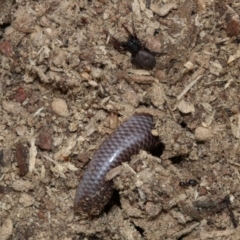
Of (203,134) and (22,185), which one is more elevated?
(203,134)

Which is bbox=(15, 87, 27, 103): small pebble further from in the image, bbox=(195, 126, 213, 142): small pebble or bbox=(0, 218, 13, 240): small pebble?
bbox=(195, 126, 213, 142): small pebble

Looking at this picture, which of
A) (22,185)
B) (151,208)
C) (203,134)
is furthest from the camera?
(22,185)

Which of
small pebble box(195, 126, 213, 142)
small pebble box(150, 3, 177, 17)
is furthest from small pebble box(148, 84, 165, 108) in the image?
small pebble box(150, 3, 177, 17)

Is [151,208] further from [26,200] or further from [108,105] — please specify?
[26,200]

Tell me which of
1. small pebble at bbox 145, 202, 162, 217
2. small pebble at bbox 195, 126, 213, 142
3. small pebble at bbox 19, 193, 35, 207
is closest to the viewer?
small pebble at bbox 145, 202, 162, 217

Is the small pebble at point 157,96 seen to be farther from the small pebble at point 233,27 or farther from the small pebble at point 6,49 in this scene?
the small pebble at point 6,49

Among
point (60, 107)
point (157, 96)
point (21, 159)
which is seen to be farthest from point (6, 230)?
point (157, 96)

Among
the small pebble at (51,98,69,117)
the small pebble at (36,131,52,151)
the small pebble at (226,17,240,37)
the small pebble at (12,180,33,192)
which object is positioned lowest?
the small pebble at (12,180,33,192)

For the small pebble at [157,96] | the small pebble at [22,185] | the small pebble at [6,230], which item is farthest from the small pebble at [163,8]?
the small pebble at [6,230]
